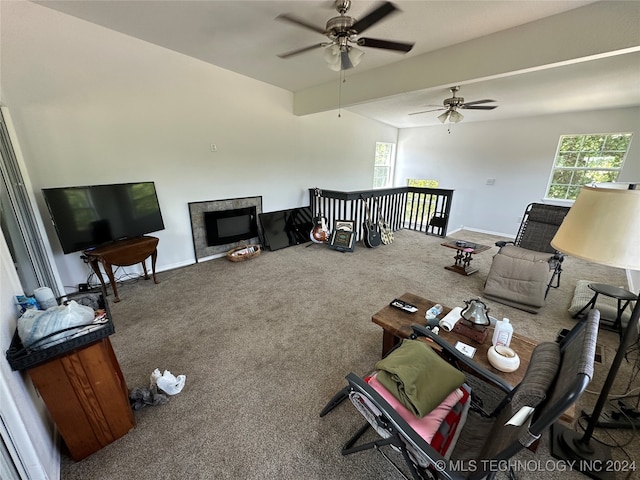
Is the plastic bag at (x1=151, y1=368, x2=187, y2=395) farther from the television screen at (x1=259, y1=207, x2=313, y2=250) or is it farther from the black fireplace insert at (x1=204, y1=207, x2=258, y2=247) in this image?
the television screen at (x1=259, y1=207, x2=313, y2=250)

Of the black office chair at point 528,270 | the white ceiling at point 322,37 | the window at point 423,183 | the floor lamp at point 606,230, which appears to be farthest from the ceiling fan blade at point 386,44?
the window at point 423,183

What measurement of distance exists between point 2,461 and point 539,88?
5.95m

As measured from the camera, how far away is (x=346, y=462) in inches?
51.3

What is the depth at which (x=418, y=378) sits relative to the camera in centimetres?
120

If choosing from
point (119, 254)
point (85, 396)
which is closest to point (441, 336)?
point (85, 396)

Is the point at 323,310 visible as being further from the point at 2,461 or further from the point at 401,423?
the point at 2,461

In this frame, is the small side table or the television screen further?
the television screen

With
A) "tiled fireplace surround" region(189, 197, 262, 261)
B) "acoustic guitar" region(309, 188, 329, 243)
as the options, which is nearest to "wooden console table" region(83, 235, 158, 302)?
"tiled fireplace surround" region(189, 197, 262, 261)

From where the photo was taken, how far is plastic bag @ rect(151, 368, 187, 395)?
1658 millimetres

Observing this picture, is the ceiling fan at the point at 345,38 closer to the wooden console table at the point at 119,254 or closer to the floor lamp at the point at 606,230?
the floor lamp at the point at 606,230

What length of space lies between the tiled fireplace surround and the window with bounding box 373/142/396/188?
4400mm

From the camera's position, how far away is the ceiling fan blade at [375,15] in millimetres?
1563

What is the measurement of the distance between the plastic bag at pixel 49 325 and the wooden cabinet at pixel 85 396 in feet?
0.35

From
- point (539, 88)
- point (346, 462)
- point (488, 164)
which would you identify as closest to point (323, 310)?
point (346, 462)
